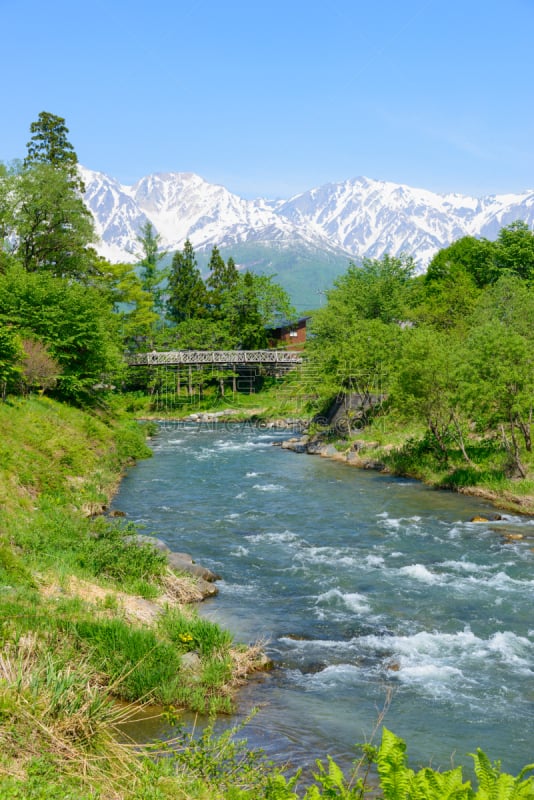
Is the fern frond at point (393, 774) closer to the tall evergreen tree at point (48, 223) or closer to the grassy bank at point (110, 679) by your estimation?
the grassy bank at point (110, 679)

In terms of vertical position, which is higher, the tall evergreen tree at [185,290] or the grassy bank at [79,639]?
the tall evergreen tree at [185,290]

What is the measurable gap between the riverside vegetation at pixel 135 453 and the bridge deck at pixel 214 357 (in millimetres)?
2611

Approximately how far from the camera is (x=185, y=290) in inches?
3617

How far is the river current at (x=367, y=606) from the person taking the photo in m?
10.8

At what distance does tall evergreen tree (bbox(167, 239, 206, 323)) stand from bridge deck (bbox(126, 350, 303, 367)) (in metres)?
13.0

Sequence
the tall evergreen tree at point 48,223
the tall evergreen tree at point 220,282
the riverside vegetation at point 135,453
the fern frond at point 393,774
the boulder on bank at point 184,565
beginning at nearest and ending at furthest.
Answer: the fern frond at point 393,774 < the riverside vegetation at point 135,453 < the boulder on bank at point 184,565 < the tall evergreen tree at point 48,223 < the tall evergreen tree at point 220,282

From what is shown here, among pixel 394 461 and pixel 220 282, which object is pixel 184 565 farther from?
pixel 220 282

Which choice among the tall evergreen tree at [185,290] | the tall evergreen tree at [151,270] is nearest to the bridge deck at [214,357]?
the tall evergreen tree at [185,290]

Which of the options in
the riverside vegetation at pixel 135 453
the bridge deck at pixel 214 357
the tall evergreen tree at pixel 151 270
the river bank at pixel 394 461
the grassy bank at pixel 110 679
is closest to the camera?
the grassy bank at pixel 110 679

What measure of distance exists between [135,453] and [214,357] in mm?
36514

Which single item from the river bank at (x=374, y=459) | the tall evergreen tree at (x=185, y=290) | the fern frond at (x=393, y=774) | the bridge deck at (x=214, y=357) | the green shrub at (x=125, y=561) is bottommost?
the river bank at (x=374, y=459)

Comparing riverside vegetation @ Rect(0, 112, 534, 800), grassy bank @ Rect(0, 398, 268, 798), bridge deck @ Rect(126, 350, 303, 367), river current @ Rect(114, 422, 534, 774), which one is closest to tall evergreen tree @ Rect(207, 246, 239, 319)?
riverside vegetation @ Rect(0, 112, 534, 800)

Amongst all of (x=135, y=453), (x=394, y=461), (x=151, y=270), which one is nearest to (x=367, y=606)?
(x=394, y=461)

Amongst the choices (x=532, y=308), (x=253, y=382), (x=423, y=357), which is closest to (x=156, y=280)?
(x=253, y=382)
